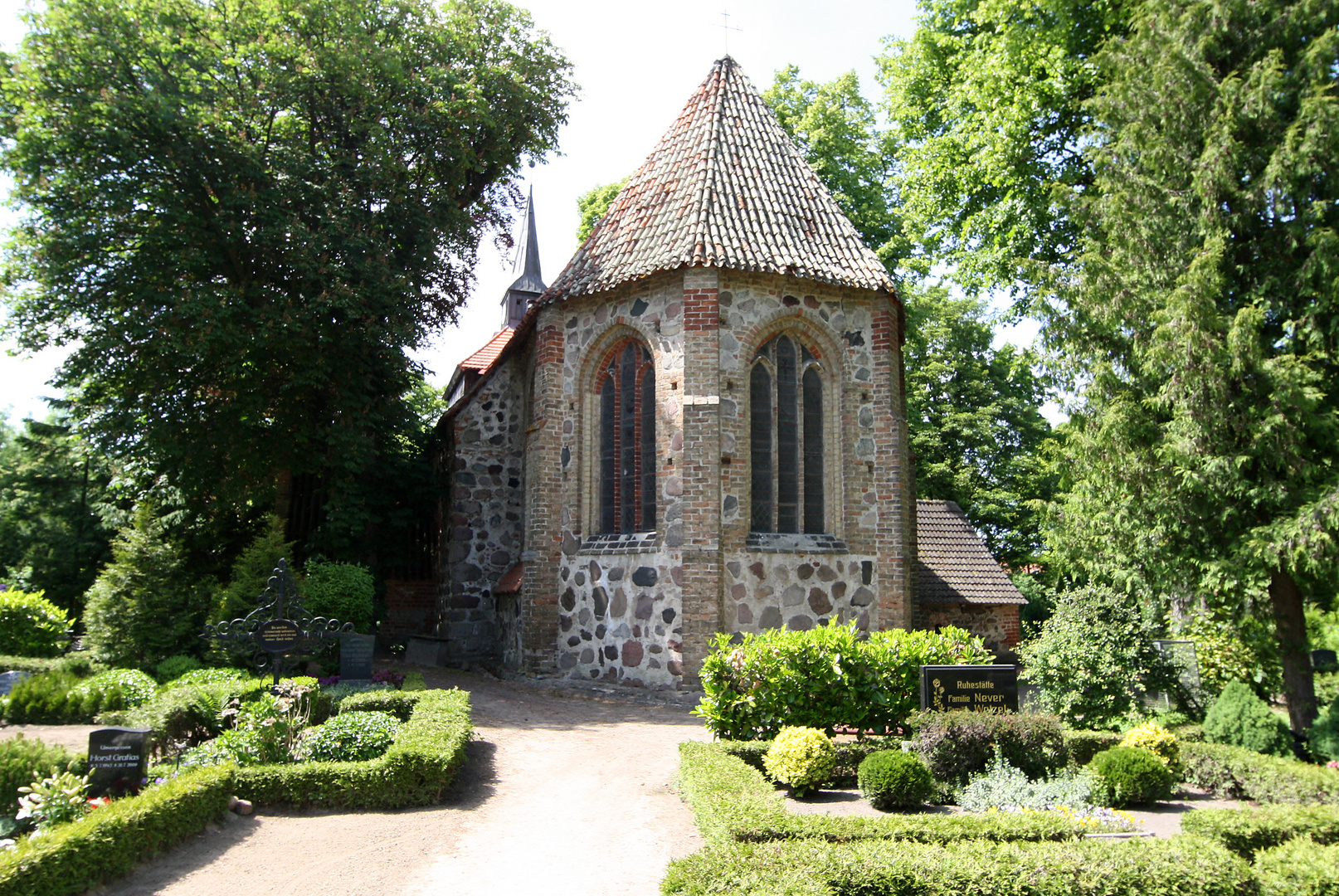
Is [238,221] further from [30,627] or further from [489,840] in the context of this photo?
[489,840]

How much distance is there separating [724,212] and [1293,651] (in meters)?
10.9

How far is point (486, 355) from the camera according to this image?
29484 millimetres

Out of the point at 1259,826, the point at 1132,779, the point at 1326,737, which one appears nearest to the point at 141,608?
the point at 1132,779

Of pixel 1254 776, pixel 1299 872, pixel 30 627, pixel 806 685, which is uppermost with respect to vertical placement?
pixel 30 627

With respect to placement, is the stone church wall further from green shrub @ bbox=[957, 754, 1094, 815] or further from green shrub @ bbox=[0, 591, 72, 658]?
green shrub @ bbox=[957, 754, 1094, 815]

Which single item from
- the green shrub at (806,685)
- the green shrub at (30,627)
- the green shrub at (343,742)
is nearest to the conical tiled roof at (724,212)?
the green shrub at (806,685)

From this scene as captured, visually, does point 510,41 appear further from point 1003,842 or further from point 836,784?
point 1003,842

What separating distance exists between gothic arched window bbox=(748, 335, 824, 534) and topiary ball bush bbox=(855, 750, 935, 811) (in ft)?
20.8

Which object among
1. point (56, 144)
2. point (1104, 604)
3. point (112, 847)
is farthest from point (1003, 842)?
point (56, 144)

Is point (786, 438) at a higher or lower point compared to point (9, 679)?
higher

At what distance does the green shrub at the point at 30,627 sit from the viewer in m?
16.2

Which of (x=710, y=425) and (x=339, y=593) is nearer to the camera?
(x=710, y=425)

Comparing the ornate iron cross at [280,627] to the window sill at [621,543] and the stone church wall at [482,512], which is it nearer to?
the window sill at [621,543]

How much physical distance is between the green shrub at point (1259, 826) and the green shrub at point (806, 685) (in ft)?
12.7
